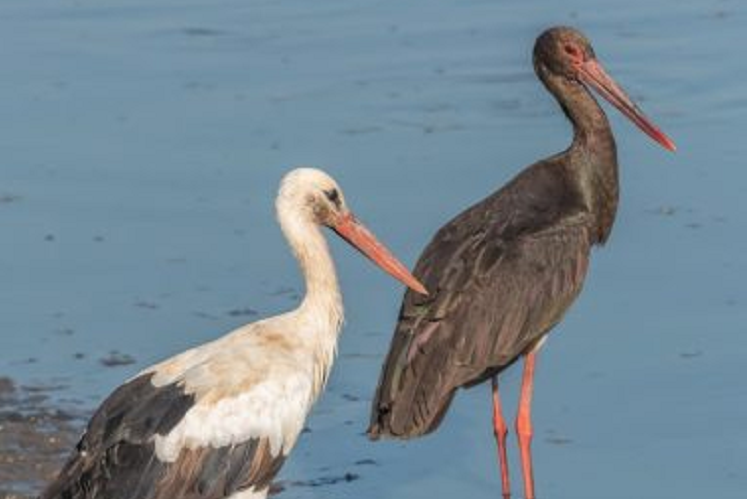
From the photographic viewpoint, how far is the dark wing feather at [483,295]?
10203mm

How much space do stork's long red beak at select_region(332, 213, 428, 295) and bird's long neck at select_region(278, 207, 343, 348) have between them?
145 millimetres

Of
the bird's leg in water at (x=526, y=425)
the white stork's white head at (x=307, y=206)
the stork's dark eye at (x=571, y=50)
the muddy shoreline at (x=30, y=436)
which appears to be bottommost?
the muddy shoreline at (x=30, y=436)

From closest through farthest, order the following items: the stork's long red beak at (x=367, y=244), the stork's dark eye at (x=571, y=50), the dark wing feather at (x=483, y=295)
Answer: the stork's long red beak at (x=367, y=244) → the dark wing feather at (x=483, y=295) → the stork's dark eye at (x=571, y=50)

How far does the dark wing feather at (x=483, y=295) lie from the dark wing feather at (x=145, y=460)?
0.87 m

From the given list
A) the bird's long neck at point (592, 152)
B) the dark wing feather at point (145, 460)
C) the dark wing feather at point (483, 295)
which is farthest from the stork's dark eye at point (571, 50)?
the dark wing feather at point (145, 460)

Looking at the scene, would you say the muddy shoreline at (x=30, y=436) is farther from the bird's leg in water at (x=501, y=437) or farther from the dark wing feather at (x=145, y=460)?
the bird's leg in water at (x=501, y=437)

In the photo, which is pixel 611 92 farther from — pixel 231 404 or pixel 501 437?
pixel 231 404

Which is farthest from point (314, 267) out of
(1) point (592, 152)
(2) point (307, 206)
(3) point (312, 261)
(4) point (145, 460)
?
(1) point (592, 152)

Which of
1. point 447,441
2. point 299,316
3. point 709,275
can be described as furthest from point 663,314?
point 299,316

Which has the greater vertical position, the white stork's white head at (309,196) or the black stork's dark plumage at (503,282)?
the white stork's white head at (309,196)

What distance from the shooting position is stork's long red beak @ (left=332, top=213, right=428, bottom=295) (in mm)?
10031

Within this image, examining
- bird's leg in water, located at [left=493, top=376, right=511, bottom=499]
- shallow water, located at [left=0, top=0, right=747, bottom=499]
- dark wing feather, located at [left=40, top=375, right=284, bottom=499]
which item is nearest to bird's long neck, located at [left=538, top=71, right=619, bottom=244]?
shallow water, located at [left=0, top=0, right=747, bottom=499]

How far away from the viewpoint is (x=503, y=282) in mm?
10508

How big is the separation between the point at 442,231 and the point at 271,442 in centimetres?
154
